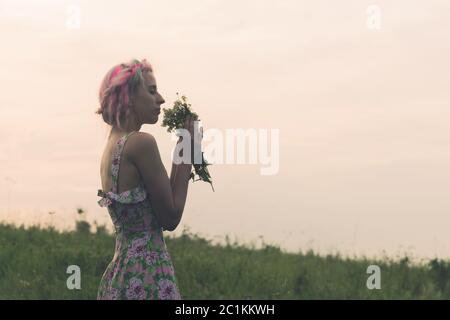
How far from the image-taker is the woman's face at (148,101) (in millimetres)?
5879

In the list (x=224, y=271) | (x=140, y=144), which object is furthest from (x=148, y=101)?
(x=224, y=271)

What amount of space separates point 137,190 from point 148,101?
28.1 inches

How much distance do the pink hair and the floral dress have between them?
0.22m

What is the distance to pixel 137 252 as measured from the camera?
582 centimetres

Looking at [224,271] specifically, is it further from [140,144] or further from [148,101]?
[140,144]

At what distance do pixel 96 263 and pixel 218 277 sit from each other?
6.50 feet

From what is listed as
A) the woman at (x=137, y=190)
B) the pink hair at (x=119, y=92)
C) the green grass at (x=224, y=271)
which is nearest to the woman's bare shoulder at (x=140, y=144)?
the woman at (x=137, y=190)

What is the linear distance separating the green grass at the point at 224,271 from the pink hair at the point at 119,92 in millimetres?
5620

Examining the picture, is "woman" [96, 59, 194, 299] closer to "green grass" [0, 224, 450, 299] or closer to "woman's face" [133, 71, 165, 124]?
"woman's face" [133, 71, 165, 124]

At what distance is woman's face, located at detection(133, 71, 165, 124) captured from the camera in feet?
19.3

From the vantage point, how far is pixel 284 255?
14.2m

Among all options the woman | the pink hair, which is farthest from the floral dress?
the pink hair

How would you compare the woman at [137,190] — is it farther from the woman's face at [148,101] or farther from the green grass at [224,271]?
the green grass at [224,271]
